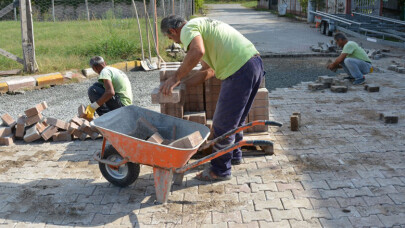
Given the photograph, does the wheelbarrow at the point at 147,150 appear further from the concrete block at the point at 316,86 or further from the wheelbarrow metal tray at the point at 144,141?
the concrete block at the point at 316,86

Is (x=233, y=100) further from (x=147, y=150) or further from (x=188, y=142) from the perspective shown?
(x=147, y=150)

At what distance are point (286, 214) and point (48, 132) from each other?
3808mm

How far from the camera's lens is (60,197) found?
4.50 m

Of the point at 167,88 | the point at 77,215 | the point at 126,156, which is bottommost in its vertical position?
the point at 77,215

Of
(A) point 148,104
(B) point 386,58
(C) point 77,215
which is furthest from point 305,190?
(B) point 386,58

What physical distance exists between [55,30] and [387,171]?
15.9 metres

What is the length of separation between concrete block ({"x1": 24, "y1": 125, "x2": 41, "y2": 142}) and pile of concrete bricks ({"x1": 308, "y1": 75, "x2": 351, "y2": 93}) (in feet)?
18.5

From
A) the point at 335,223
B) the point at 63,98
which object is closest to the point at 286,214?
the point at 335,223

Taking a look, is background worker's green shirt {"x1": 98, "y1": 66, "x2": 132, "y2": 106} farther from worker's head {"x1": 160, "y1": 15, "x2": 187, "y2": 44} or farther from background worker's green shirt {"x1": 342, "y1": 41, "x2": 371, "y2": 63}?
background worker's green shirt {"x1": 342, "y1": 41, "x2": 371, "y2": 63}

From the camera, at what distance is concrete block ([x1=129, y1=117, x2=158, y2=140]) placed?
469 cm

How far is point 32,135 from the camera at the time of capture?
20.2 feet

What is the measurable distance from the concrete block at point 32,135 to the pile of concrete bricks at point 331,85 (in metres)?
5.63

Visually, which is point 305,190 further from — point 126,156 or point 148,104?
point 148,104

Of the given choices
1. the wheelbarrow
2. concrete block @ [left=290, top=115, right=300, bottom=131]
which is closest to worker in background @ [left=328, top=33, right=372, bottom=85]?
concrete block @ [left=290, top=115, right=300, bottom=131]
